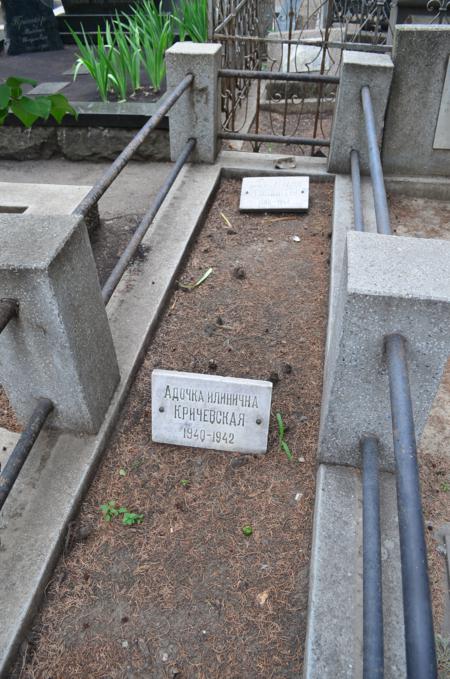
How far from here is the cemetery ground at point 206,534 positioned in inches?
67.5

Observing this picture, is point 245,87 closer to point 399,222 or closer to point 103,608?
point 399,222

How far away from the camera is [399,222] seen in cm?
407

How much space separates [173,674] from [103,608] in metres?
0.33

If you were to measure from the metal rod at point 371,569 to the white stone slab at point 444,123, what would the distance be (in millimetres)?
3095

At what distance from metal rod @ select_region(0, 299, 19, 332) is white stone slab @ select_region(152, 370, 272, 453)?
0.67m

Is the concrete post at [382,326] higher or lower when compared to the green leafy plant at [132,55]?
lower

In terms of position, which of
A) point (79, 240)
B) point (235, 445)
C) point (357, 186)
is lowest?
point (235, 445)

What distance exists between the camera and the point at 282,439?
7.69 feet

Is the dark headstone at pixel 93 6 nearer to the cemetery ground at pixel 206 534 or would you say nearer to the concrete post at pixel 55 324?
the cemetery ground at pixel 206 534

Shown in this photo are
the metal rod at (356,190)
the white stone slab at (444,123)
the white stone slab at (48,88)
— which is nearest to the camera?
the metal rod at (356,190)

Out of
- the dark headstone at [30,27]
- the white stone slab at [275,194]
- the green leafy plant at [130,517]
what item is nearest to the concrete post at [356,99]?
the white stone slab at [275,194]

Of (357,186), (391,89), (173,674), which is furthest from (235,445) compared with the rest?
(391,89)

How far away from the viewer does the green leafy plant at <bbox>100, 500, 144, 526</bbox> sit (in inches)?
80.6

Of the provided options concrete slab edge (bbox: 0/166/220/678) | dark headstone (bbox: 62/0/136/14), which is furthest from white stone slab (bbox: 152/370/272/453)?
dark headstone (bbox: 62/0/136/14)
